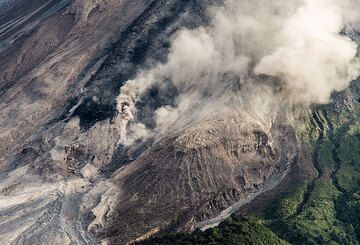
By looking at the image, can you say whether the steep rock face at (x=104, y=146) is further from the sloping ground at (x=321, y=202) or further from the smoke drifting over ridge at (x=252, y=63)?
the sloping ground at (x=321, y=202)

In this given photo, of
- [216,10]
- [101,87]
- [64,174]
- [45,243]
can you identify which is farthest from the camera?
[216,10]

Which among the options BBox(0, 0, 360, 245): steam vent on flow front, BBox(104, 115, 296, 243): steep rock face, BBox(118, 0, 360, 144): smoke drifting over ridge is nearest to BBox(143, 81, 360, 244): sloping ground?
BBox(0, 0, 360, 245): steam vent on flow front

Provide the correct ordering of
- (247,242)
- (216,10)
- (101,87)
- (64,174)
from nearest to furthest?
(247,242)
(64,174)
(101,87)
(216,10)

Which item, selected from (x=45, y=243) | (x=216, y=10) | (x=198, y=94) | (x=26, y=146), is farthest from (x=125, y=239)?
(x=216, y=10)

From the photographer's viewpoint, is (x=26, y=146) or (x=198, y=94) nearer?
(x=26, y=146)

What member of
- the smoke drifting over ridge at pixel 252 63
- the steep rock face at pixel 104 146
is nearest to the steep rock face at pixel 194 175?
the steep rock face at pixel 104 146

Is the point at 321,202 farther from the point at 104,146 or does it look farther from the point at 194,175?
the point at 104,146

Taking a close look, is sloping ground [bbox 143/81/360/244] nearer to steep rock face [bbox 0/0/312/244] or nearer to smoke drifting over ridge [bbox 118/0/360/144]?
smoke drifting over ridge [bbox 118/0/360/144]

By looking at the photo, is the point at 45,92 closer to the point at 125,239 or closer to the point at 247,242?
the point at 125,239
